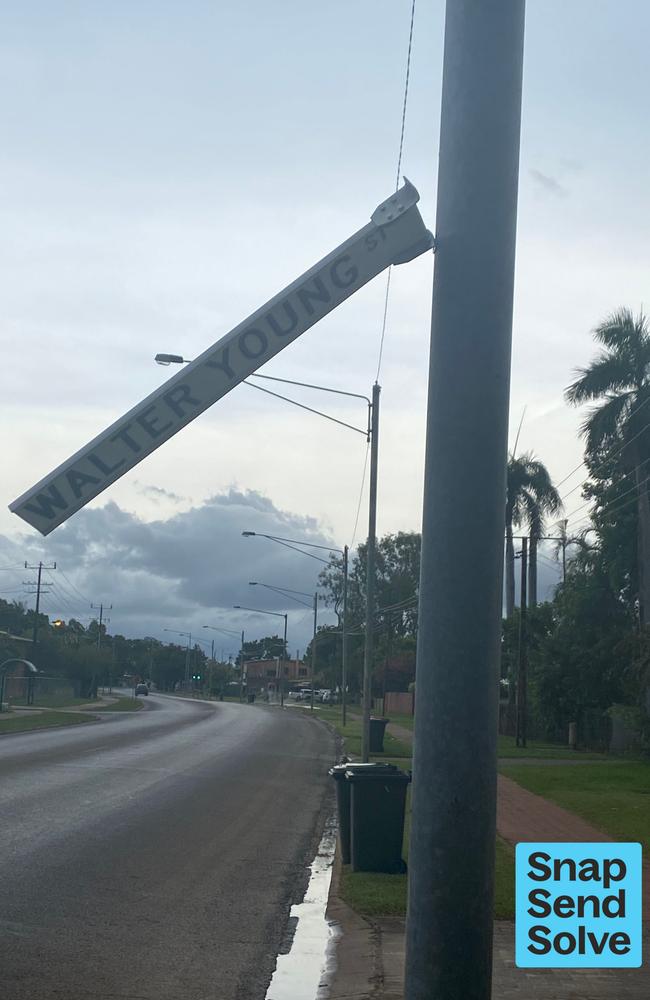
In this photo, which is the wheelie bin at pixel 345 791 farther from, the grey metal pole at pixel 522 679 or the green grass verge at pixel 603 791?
the grey metal pole at pixel 522 679

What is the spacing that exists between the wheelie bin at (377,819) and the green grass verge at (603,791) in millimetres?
4517

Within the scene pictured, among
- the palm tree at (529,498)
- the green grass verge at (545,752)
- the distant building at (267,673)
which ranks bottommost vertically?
the green grass verge at (545,752)

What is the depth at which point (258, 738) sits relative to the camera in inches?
1517

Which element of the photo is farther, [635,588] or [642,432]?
[635,588]

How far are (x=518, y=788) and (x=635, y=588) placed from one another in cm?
1944

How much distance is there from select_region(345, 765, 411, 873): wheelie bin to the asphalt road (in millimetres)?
762

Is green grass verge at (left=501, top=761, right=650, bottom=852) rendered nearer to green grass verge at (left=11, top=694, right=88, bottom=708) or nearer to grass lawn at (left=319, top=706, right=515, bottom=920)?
grass lawn at (left=319, top=706, right=515, bottom=920)

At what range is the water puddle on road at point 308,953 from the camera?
736cm

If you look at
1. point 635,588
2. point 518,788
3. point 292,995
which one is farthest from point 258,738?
point 292,995

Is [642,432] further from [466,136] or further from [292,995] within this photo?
[466,136]

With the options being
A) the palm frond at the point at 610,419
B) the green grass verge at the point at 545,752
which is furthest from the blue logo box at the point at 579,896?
the palm frond at the point at 610,419

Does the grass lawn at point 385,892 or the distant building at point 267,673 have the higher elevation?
the distant building at point 267,673

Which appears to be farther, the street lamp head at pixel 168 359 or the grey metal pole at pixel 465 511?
the street lamp head at pixel 168 359

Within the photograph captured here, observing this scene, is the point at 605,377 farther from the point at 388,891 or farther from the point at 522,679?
the point at 388,891
